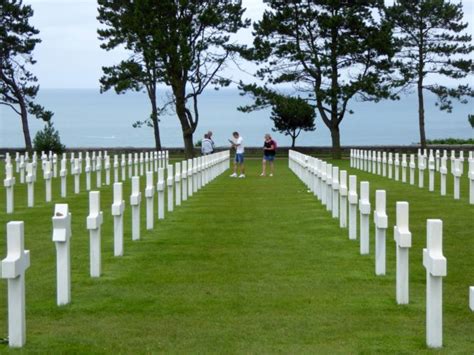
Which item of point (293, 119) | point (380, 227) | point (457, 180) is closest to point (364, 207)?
point (380, 227)

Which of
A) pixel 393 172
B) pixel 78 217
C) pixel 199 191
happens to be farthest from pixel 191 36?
pixel 78 217

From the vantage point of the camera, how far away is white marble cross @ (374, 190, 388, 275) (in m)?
12.3

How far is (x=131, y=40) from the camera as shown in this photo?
224ft

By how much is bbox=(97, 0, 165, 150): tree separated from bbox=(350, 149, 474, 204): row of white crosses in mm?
14246

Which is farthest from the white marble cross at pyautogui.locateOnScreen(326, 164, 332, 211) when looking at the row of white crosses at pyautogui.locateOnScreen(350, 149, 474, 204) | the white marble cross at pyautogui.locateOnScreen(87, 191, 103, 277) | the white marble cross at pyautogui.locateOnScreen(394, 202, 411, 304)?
the white marble cross at pyautogui.locateOnScreen(394, 202, 411, 304)

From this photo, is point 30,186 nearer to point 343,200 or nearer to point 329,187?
point 329,187

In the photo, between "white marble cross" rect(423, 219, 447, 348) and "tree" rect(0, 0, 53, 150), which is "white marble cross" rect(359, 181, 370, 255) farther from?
"tree" rect(0, 0, 53, 150)

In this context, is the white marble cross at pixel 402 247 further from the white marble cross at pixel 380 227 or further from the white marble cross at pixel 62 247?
the white marble cross at pixel 62 247

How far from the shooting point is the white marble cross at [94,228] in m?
12.8

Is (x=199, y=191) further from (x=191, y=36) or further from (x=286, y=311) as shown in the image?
(x=191, y=36)

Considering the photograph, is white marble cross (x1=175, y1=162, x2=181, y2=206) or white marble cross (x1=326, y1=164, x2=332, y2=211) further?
white marble cross (x1=175, y1=162, x2=181, y2=206)

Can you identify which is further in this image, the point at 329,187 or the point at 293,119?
the point at 293,119

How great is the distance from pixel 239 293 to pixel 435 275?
3.49 m

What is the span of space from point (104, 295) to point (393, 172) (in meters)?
32.8
